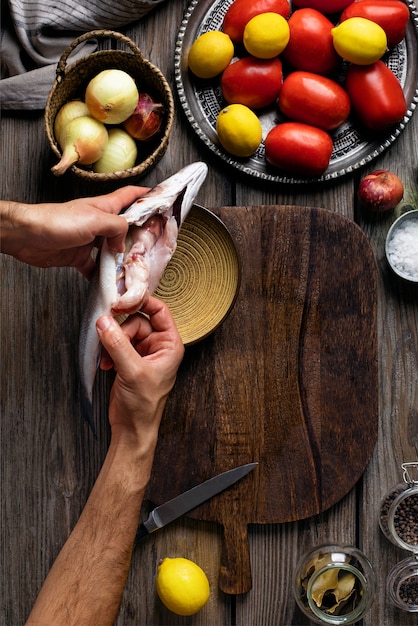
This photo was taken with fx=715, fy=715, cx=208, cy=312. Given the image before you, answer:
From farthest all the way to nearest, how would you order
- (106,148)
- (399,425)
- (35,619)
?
(399,425), (106,148), (35,619)

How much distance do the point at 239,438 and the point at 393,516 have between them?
30 cm

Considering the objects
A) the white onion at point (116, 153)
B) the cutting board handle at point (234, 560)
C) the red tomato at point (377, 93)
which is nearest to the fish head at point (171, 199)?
the white onion at point (116, 153)

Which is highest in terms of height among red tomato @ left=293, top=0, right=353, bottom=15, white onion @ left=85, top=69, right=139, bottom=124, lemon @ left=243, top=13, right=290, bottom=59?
red tomato @ left=293, top=0, right=353, bottom=15

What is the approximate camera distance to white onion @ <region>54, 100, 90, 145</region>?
3.99 feet

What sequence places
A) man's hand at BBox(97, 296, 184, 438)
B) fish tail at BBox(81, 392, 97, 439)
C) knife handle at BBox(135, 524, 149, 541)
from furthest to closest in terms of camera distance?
knife handle at BBox(135, 524, 149, 541), fish tail at BBox(81, 392, 97, 439), man's hand at BBox(97, 296, 184, 438)

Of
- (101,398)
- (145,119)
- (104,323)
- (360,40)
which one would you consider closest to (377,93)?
(360,40)

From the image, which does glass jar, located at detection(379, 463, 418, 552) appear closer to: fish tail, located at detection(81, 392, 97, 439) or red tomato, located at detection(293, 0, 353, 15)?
fish tail, located at detection(81, 392, 97, 439)

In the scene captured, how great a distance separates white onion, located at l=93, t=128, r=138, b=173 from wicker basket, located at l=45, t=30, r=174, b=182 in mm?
19

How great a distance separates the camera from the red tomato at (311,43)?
4.10 feet

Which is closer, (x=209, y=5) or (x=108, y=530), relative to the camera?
(x=108, y=530)

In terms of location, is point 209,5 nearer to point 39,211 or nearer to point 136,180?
point 136,180

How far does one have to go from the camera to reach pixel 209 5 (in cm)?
131

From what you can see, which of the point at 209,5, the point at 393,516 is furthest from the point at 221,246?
the point at 393,516

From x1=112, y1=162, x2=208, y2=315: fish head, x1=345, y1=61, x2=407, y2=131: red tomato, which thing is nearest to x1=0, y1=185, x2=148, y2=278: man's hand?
x1=112, y1=162, x2=208, y2=315: fish head
